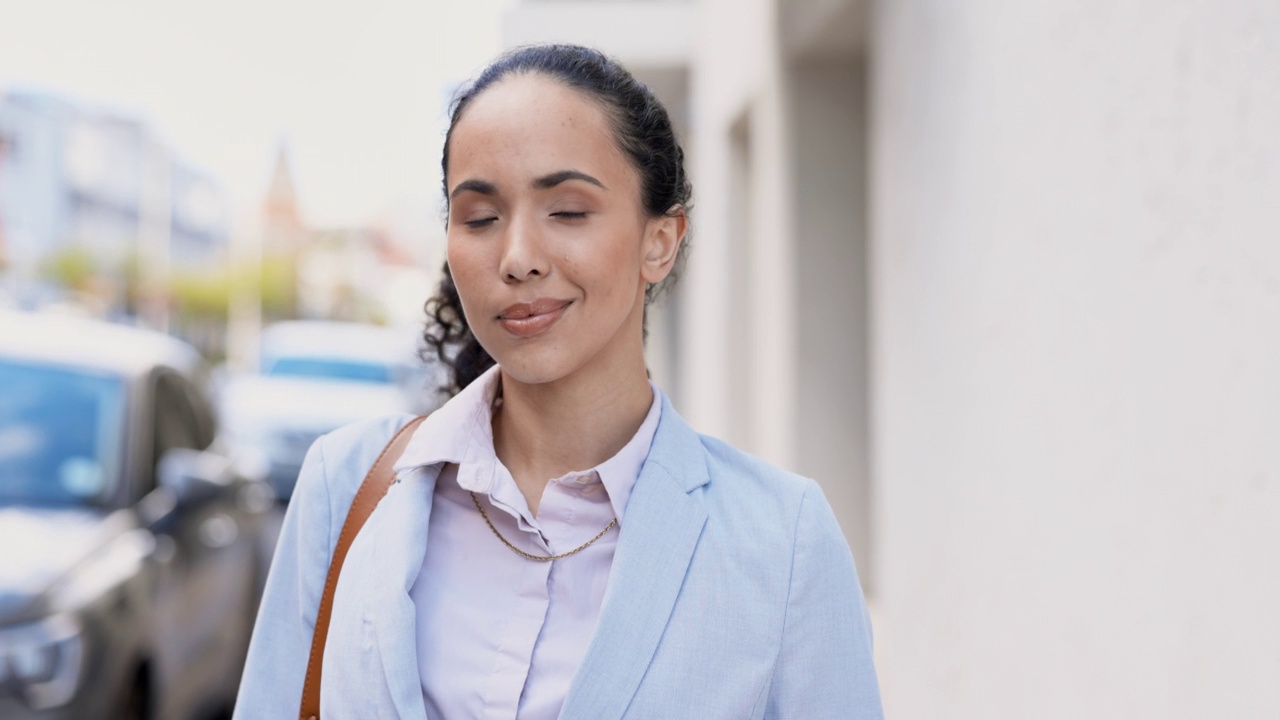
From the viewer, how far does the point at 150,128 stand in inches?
2766

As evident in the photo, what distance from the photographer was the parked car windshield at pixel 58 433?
4641 mm

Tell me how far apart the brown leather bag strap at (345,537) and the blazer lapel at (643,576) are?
14.6 inches

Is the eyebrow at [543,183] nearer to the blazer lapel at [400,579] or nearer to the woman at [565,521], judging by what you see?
the woman at [565,521]

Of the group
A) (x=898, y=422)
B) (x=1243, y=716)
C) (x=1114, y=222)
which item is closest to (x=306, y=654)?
(x=1243, y=716)

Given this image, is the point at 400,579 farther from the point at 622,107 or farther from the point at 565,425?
the point at 622,107

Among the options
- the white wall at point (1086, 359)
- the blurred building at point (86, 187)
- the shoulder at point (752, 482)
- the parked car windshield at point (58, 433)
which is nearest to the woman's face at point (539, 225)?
the shoulder at point (752, 482)

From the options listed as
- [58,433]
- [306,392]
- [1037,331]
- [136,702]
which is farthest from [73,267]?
[1037,331]

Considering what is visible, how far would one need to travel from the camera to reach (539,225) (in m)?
1.66

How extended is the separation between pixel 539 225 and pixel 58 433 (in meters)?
3.79

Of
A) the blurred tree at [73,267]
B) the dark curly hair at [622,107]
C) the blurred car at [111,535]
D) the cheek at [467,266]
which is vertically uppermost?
the blurred tree at [73,267]

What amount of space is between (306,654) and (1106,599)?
1643 mm

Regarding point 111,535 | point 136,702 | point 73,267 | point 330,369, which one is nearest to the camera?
point 136,702

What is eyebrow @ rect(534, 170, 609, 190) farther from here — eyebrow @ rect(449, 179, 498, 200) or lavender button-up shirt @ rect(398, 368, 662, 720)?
lavender button-up shirt @ rect(398, 368, 662, 720)

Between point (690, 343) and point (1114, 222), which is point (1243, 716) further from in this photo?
point (690, 343)
